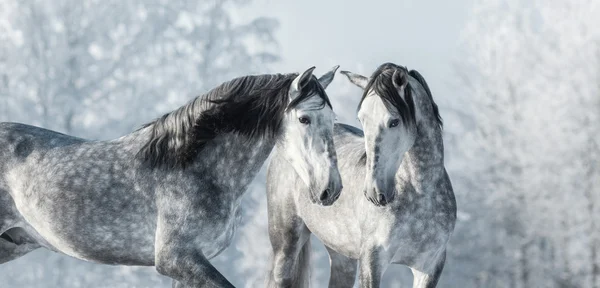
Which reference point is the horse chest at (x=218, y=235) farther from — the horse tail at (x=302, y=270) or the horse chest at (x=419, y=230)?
the horse tail at (x=302, y=270)

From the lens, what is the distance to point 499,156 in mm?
18500

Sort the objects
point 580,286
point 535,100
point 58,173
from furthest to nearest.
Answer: point 535,100 < point 580,286 < point 58,173

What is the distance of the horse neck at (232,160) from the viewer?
5488 millimetres

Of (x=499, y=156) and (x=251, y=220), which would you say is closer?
(x=251, y=220)

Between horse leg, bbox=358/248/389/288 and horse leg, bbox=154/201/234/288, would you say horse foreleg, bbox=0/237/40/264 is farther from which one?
horse leg, bbox=358/248/389/288

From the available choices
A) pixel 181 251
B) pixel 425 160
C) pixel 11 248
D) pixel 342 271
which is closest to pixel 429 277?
pixel 425 160

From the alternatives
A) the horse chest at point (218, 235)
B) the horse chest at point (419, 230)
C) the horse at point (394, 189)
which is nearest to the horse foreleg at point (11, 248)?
the horse chest at point (218, 235)

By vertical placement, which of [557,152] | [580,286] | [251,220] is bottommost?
[580,286]

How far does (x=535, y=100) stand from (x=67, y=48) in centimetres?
1007

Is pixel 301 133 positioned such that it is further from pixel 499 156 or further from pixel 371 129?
pixel 499 156

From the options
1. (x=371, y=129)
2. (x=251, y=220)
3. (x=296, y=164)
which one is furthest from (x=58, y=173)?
(x=251, y=220)

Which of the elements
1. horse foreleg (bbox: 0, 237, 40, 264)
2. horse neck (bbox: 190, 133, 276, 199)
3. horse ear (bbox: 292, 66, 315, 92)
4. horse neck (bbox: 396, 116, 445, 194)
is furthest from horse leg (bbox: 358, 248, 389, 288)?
horse foreleg (bbox: 0, 237, 40, 264)

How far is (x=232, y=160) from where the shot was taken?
217 inches

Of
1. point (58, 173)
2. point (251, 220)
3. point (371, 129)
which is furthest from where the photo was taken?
point (251, 220)
